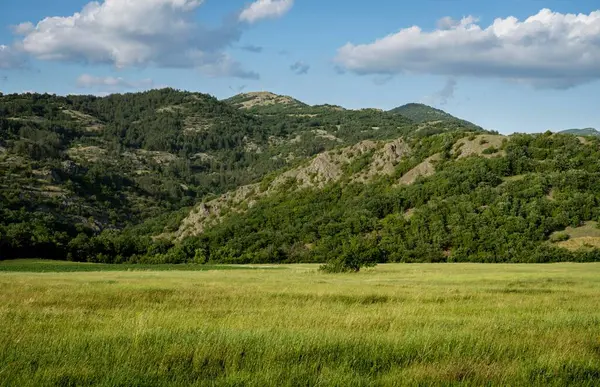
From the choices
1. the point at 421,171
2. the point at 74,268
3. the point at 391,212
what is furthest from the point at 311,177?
the point at 74,268

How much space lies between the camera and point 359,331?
13.9 meters

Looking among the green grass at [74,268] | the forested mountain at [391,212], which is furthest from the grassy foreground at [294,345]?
the forested mountain at [391,212]

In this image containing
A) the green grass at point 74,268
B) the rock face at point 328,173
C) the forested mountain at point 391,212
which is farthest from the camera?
the rock face at point 328,173

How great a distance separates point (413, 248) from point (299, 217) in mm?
44606

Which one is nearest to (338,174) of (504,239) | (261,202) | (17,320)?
(261,202)

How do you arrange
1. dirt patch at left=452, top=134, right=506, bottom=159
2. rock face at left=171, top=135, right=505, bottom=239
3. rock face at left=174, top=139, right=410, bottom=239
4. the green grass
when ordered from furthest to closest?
rock face at left=174, top=139, right=410, bottom=239 → rock face at left=171, top=135, right=505, bottom=239 → dirt patch at left=452, top=134, right=506, bottom=159 → the green grass

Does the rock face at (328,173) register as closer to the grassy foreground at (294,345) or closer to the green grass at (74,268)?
the green grass at (74,268)

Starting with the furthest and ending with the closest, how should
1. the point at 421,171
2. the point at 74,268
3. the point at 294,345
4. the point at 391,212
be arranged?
the point at 421,171 < the point at 391,212 < the point at 74,268 < the point at 294,345

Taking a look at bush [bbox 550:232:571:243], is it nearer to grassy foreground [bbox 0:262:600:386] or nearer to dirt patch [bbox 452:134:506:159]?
dirt patch [bbox 452:134:506:159]

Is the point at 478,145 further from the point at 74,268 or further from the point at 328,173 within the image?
the point at 74,268

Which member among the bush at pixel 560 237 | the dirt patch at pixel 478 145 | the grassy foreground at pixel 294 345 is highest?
the dirt patch at pixel 478 145

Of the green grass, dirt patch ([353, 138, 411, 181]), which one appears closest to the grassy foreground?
the green grass

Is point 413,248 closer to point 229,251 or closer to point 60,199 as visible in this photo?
point 229,251

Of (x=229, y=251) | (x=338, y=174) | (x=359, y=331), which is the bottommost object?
(x=229, y=251)
